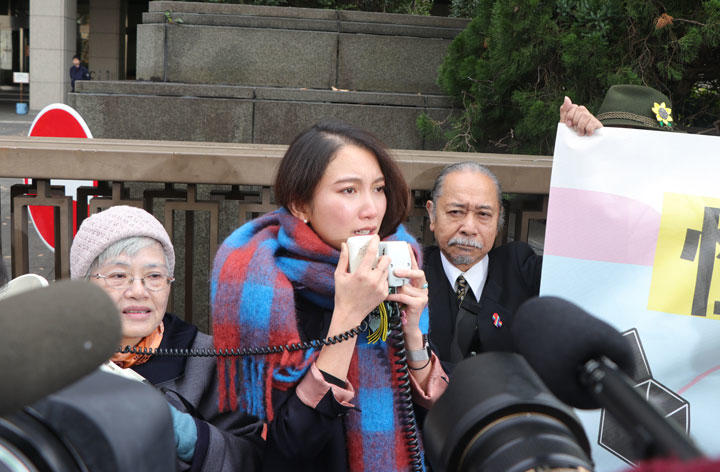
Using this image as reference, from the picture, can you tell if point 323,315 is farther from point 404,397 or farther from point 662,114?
A: point 662,114

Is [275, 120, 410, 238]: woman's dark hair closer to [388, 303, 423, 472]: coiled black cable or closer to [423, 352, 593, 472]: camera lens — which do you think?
[388, 303, 423, 472]: coiled black cable

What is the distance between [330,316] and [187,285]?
1424 millimetres

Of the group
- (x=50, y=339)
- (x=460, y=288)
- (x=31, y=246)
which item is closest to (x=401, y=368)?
(x=460, y=288)

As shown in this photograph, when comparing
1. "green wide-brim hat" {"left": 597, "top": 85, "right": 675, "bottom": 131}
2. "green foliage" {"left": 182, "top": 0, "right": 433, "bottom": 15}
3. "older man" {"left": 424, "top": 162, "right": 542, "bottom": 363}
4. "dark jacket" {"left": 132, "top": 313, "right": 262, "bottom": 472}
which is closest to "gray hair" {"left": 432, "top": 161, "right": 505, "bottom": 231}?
"older man" {"left": 424, "top": 162, "right": 542, "bottom": 363}

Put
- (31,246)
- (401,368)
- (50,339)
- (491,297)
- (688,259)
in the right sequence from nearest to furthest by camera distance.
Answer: (50,339), (401,368), (688,259), (491,297), (31,246)

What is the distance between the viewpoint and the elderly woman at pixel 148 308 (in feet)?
8.25

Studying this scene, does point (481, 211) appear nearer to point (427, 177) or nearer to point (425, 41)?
point (427, 177)

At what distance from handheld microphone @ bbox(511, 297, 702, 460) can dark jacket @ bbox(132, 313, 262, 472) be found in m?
1.59

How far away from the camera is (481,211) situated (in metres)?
3.31

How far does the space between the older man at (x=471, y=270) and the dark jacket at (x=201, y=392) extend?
3.07ft

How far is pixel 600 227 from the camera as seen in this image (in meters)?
2.88

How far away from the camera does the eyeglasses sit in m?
2.53

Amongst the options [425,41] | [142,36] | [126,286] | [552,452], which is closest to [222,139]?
[142,36]

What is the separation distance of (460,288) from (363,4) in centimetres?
641
